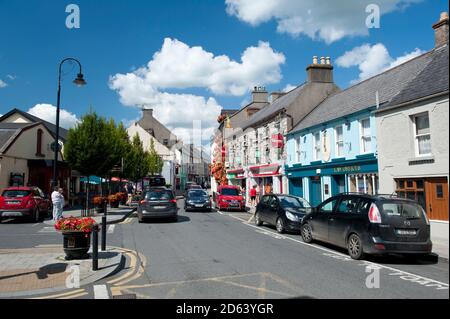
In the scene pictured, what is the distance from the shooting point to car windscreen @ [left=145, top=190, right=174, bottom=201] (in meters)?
17.2

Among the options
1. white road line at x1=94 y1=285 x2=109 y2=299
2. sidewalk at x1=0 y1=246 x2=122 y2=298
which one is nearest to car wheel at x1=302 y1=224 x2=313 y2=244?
sidewalk at x1=0 y1=246 x2=122 y2=298

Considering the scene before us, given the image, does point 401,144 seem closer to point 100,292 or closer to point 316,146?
point 316,146

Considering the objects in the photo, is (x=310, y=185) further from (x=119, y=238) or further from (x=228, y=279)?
(x=228, y=279)

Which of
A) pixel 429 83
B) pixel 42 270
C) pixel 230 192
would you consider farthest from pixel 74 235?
pixel 230 192

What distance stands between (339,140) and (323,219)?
10287mm

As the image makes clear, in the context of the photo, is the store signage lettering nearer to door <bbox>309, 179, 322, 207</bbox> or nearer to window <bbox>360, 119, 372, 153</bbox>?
window <bbox>360, 119, 372, 153</bbox>

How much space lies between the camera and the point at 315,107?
2670 cm

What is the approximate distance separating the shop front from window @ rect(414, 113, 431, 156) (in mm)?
3315

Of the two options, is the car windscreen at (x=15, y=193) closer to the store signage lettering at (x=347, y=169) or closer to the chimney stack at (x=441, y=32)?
the store signage lettering at (x=347, y=169)

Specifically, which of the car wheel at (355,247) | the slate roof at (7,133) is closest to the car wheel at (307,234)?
the car wheel at (355,247)

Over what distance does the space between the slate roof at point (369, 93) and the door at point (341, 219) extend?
342 inches

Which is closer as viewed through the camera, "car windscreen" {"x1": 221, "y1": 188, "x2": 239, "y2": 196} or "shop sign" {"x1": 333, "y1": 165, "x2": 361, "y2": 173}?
"shop sign" {"x1": 333, "y1": 165, "x2": 361, "y2": 173}

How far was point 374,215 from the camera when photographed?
8.40m

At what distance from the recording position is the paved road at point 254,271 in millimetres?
5920
